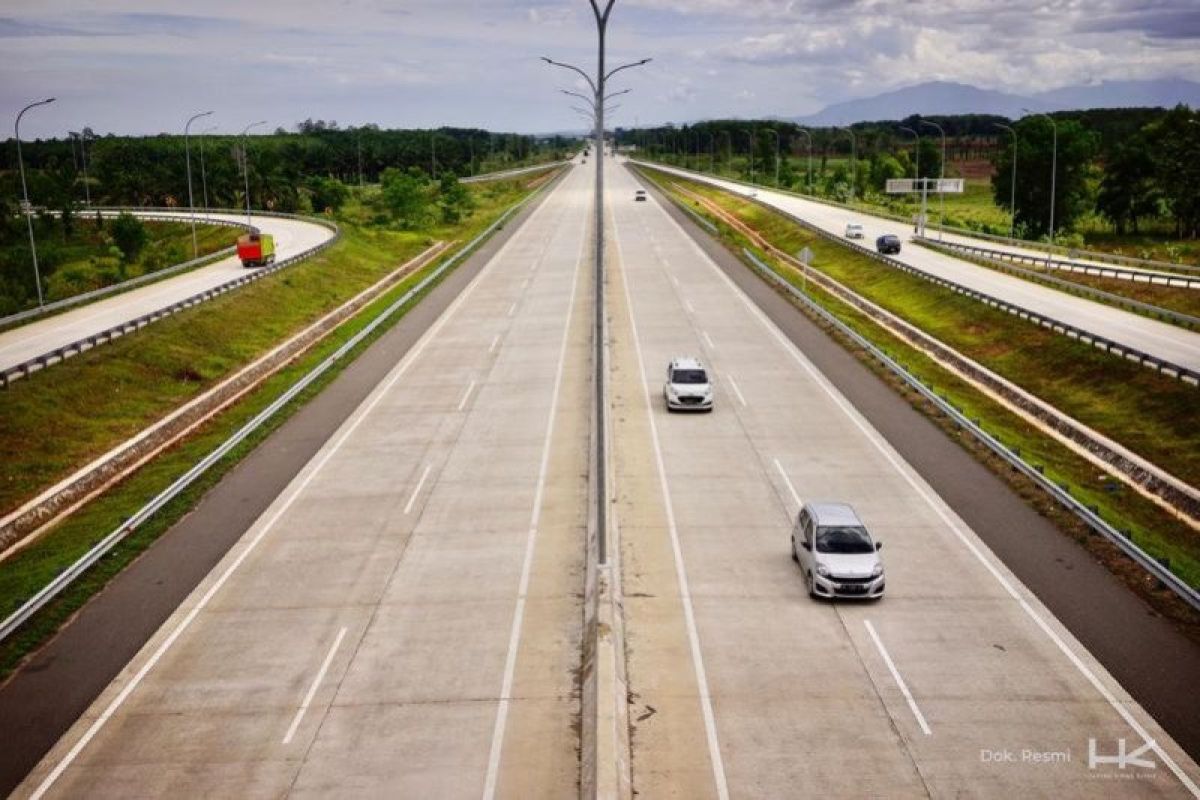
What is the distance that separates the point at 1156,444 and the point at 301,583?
26041 millimetres

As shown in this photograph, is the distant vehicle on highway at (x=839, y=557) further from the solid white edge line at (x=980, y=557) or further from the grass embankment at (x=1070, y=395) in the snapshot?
the grass embankment at (x=1070, y=395)

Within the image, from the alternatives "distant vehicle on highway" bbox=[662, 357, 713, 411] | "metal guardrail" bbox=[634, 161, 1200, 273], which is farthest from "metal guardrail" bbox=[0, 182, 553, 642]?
"metal guardrail" bbox=[634, 161, 1200, 273]

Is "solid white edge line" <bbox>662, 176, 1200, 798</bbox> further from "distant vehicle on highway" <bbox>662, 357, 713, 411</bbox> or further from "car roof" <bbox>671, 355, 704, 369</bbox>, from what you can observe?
"car roof" <bbox>671, 355, 704, 369</bbox>

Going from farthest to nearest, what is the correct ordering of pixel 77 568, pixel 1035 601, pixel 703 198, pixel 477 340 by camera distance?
pixel 703 198
pixel 477 340
pixel 77 568
pixel 1035 601

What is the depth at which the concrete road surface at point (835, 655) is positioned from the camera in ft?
49.4

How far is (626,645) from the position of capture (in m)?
19.2

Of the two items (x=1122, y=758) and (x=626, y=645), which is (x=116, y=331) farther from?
(x=1122, y=758)

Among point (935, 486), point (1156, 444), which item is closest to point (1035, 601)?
point (935, 486)

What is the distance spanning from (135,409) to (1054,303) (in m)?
43.8

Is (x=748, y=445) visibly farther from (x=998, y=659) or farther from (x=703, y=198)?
(x=703, y=198)

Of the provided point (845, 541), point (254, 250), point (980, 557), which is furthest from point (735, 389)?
point (254, 250)

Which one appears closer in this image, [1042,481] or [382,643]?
[382,643]

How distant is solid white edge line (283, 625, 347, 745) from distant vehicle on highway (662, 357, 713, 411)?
17.5 metres

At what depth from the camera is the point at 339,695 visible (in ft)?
58.0
